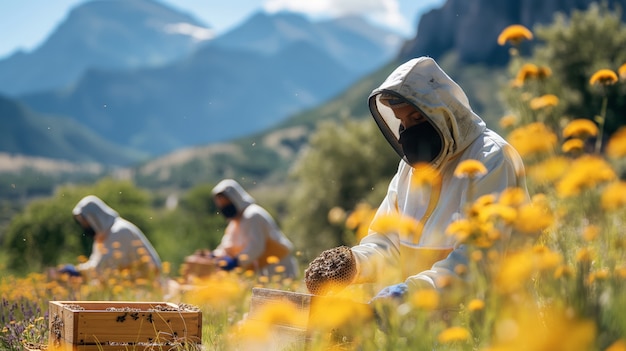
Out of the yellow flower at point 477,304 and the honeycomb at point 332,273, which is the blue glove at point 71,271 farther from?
the yellow flower at point 477,304

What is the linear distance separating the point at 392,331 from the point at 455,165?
1.96 m

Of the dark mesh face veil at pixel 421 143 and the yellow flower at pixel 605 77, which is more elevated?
the yellow flower at pixel 605 77

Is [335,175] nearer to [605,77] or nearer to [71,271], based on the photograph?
[71,271]

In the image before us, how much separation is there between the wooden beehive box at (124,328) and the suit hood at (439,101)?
1.70 meters

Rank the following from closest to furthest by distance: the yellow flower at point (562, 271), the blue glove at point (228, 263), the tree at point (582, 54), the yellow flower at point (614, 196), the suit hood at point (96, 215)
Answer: the yellow flower at point (614, 196)
the yellow flower at point (562, 271)
the blue glove at point (228, 263)
the suit hood at point (96, 215)
the tree at point (582, 54)

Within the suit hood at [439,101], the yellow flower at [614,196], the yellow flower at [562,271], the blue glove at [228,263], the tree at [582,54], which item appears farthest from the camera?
the tree at [582,54]

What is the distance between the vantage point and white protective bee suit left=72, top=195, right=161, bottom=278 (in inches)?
422

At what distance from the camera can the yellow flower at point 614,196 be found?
2467 mm

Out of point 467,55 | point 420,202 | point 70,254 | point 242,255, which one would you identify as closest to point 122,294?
point 242,255

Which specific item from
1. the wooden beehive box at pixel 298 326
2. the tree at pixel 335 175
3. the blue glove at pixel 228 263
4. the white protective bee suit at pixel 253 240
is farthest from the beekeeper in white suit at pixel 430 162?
the tree at pixel 335 175

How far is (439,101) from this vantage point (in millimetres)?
4648

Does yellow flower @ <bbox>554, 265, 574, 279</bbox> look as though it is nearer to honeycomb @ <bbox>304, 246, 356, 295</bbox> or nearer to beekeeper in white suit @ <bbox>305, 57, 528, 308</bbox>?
beekeeper in white suit @ <bbox>305, 57, 528, 308</bbox>

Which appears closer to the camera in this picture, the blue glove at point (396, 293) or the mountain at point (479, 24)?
the blue glove at point (396, 293)

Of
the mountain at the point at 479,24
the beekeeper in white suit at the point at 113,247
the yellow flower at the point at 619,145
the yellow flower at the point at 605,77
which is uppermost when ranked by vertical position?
the yellow flower at the point at 619,145
